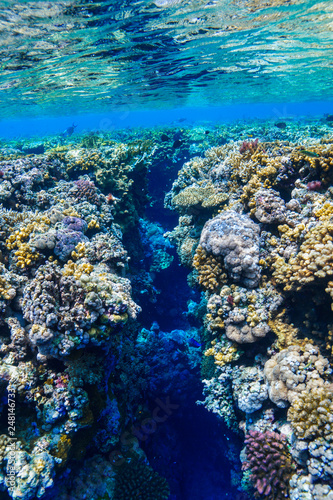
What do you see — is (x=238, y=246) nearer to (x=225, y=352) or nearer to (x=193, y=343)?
(x=225, y=352)

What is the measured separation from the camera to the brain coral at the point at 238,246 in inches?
207

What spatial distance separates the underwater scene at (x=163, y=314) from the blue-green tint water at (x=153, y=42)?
5.9 inches

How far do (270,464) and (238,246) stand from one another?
3.81 m

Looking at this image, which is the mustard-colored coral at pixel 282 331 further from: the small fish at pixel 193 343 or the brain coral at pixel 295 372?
the small fish at pixel 193 343

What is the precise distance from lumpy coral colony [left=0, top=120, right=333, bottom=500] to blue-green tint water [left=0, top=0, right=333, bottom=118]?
6.97 meters

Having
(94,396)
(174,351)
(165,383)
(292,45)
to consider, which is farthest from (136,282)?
(292,45)

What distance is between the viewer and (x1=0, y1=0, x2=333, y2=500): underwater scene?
4.06 metres

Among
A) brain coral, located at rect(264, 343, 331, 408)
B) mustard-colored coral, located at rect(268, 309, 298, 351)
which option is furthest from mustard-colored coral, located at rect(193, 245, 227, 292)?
brain coral, located at rect(264, 343, 331, 408)

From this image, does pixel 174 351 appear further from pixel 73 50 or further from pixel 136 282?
pixel 73 50

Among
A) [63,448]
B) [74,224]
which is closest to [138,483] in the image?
[63,448]

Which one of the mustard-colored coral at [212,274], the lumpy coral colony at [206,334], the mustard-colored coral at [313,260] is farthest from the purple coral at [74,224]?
the mustard-colored coral at [313,260]

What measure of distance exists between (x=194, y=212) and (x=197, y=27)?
10.3 metres

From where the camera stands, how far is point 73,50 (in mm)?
12922

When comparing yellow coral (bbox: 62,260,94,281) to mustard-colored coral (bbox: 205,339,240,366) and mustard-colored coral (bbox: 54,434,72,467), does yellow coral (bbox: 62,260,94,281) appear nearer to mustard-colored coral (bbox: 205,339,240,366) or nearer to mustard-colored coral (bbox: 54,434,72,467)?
mustard-colored coral (bbox: 54,434,72,467)
